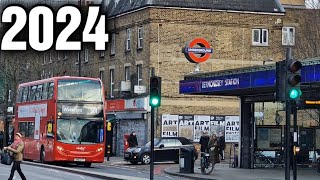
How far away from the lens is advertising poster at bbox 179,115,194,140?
52.0m

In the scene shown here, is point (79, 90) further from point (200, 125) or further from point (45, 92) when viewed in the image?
point (200, 125)

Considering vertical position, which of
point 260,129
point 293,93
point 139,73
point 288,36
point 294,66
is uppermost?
point 288,36

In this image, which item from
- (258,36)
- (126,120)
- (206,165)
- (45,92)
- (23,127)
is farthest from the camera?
(126,120)

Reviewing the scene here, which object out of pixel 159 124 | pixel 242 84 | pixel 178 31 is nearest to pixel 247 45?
pixel 178 31

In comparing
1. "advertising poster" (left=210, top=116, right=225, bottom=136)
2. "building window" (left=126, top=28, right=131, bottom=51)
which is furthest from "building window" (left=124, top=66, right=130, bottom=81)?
"advertising poster" (left=210, top=116, right=225, bottom=136)

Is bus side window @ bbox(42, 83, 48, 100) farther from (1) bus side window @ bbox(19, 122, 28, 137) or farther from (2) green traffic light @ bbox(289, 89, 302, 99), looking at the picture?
(2) green traffic light @ bbox(289, 89, 302, 99)

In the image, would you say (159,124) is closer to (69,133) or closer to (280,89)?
(69,133)

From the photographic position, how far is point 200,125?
5241cm

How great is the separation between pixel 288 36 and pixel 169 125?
1148 cm

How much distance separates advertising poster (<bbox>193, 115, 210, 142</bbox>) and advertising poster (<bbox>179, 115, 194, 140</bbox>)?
0.30 metres

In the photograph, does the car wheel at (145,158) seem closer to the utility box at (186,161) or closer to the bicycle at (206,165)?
the utility box at (186,161)

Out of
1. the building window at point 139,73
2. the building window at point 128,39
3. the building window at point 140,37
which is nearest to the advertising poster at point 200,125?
the building window at point 139,73

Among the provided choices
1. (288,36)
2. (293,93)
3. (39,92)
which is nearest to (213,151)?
(39,92)

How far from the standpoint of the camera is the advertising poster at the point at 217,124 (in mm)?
52688
